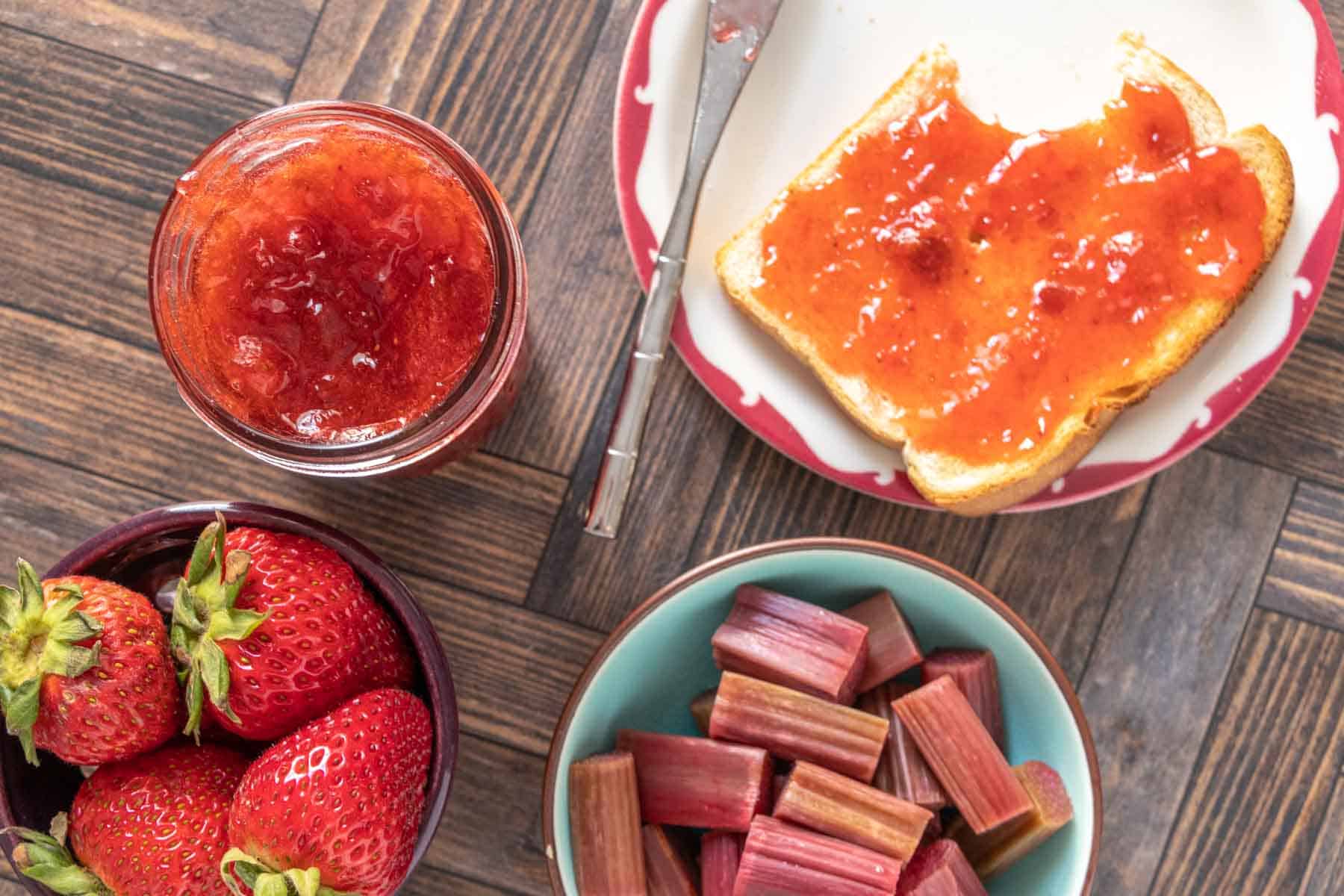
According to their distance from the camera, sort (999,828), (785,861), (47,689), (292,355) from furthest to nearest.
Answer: (999,828)
(785,861)
(292,355)
(47,689)

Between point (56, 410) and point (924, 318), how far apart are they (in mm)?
1267

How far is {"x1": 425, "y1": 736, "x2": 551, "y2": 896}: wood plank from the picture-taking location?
169cm

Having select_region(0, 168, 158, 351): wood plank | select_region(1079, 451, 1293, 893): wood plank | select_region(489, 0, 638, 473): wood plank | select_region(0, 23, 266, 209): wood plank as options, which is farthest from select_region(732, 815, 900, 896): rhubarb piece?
select_region(0, 23, 266, 209): wood plank

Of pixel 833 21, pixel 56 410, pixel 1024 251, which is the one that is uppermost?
pixel 833 21

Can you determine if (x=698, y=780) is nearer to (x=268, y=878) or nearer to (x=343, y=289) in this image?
(x=268, y=878)

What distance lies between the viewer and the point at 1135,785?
1.73 metres

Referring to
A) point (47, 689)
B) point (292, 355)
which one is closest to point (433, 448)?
point (292, 355)

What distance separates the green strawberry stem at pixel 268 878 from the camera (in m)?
1.17

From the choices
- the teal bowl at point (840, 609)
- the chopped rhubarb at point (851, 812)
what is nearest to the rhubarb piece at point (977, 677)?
the teal bowl at point (840, 609)

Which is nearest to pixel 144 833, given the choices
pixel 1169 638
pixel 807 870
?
pixel 807 870

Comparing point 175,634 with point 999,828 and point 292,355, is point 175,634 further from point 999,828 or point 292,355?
point 999,828

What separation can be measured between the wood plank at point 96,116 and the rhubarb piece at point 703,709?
3.50ft

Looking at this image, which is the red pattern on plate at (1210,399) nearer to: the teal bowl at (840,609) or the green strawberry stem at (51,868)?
the teal bowl at (840,609)

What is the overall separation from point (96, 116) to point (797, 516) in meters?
1.20
